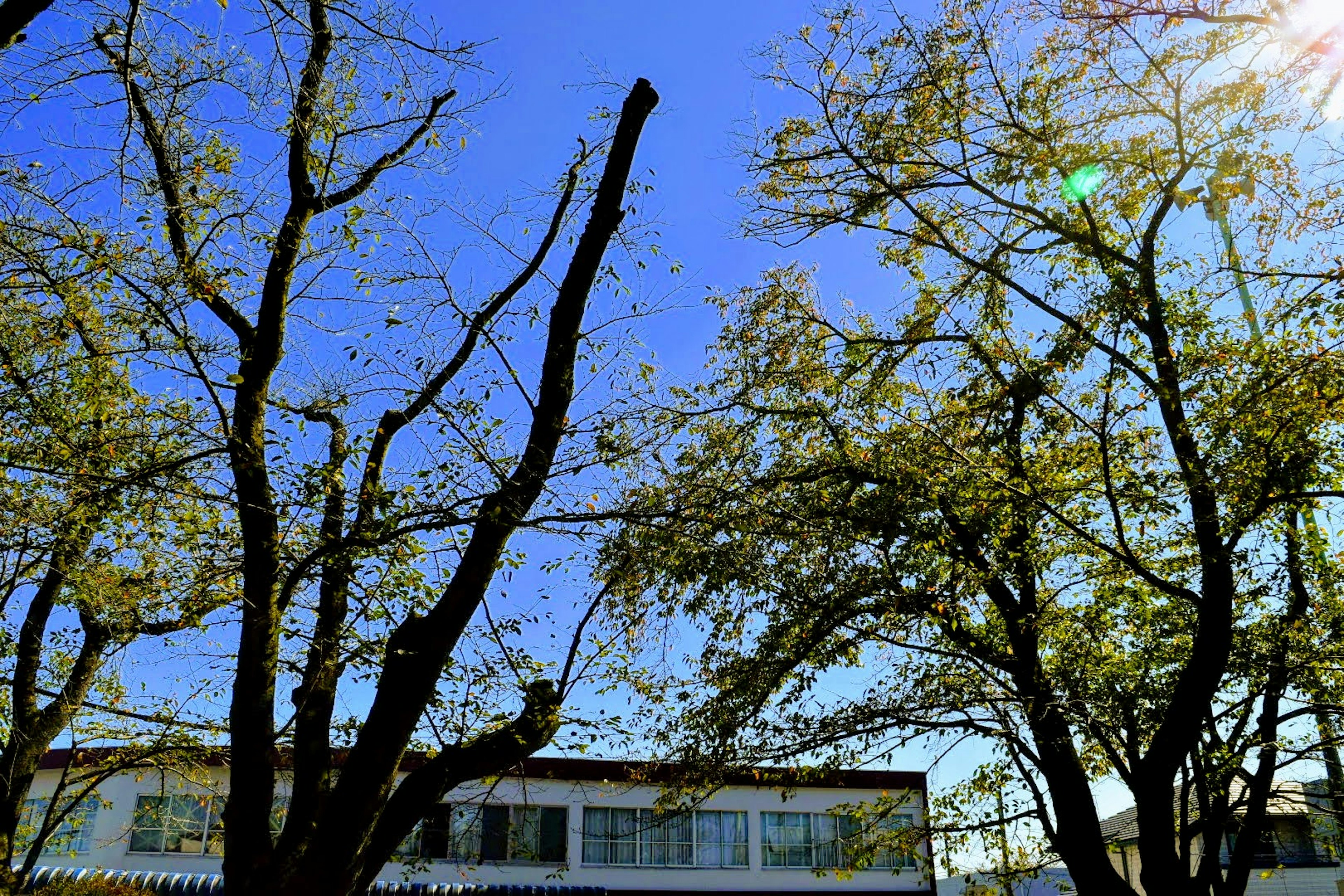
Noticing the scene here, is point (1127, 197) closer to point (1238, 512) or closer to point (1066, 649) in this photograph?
point (1238, 512)

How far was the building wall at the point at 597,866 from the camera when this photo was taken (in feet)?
77.6

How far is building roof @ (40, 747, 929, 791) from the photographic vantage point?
1206 centimetres

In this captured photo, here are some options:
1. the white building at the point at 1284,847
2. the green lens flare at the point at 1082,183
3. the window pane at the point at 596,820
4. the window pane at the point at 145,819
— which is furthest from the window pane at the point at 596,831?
the green lens flare at the point at 1082,183

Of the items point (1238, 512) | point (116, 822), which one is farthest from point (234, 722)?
point (116, 822)

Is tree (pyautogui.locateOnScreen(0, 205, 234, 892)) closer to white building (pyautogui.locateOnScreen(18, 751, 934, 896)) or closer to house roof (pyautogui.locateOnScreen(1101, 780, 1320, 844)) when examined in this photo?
house roof (pyautogui.locateOnScreen(1101, 780, 1320, 844))

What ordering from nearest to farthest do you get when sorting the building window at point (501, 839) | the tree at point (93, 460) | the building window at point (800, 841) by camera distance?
1. the tree at point (93, 460)
2. the building window at point (501, 839)
3. the building window at point (800, 841)

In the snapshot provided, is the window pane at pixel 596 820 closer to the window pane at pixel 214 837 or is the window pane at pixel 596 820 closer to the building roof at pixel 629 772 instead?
the building roof at pixel 629 772

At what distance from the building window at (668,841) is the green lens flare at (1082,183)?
18409 mm

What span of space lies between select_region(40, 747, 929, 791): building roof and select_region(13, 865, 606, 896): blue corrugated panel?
7.83 feet

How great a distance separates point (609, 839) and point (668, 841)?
2039 millimetres

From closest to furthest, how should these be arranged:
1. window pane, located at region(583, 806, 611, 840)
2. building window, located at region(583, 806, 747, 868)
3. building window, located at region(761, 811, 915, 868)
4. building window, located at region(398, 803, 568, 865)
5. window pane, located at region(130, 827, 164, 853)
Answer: building window, located at region(398, 803, 568, 865) → window pane, located at region(130, 827, 164, 853) → window pane, located at region(583, 806, 611, 840) → building window, located at region(583, 806, 747, 868) → building window, located at region(761, 811, 915, 868)

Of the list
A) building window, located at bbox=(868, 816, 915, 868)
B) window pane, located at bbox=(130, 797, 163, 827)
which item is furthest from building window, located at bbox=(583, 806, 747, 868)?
building window, located at bbox=(868, 816, 915, 868)

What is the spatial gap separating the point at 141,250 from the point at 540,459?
3.33m

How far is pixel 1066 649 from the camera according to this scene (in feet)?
39.7
